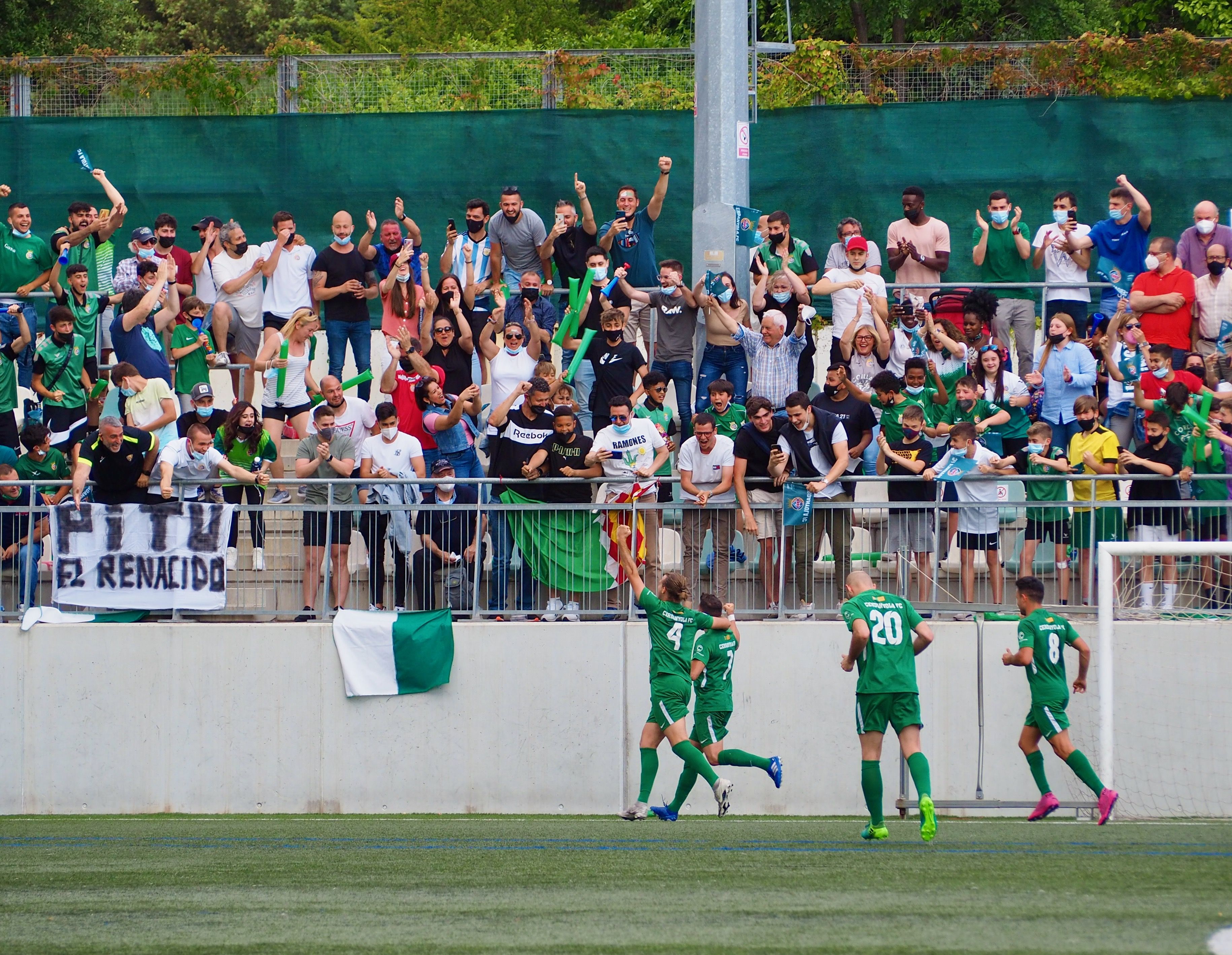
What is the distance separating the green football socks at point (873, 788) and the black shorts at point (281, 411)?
7698 millimetres

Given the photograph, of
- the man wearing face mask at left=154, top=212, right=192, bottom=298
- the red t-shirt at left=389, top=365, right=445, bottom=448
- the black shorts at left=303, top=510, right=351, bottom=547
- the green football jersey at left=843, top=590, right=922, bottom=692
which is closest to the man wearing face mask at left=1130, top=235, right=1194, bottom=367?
the green football jersey at left=843, top=590, right=922, bottom=692

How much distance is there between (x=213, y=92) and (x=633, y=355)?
790 centimetres

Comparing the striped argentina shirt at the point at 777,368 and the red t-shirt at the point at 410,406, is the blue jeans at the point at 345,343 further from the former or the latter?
the striped argentina shirt at the point at 777,368

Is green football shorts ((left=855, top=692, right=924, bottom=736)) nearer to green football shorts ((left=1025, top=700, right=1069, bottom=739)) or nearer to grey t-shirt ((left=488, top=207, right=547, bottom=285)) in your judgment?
green football shorts ((left=1025, top=700, right=1069, bottom=739))

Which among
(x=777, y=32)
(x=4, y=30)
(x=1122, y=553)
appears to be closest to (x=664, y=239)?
(x=1122, y=553)

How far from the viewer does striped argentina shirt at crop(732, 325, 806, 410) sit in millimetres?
14711

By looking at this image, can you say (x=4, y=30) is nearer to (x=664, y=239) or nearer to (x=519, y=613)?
(x=664, y=239)

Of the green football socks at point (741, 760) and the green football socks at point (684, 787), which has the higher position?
the green football socks at point (741, 760)

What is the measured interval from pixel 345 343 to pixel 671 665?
255 inches

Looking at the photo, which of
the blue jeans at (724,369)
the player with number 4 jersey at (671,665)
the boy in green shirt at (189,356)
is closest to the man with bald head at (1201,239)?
→ the blue jeans at (724,369)

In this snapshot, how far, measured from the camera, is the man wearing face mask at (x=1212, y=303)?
1517 cm

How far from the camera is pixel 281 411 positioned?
51.6 ft

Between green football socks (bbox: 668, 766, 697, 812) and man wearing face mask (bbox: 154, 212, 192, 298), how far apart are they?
7.87 metres

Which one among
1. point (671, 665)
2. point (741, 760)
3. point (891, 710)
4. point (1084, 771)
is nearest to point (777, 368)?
point (671, 665)
